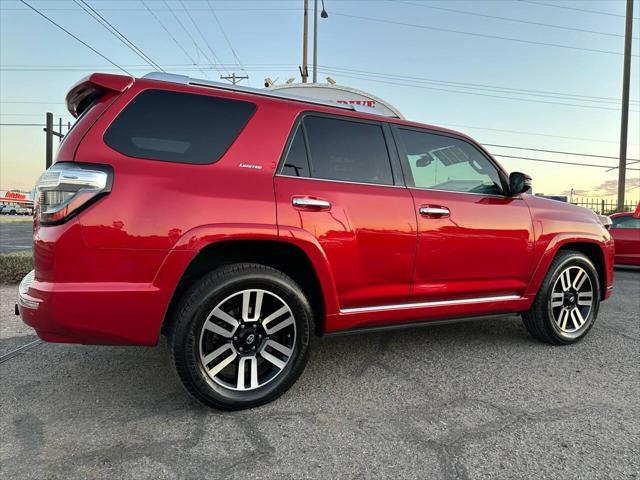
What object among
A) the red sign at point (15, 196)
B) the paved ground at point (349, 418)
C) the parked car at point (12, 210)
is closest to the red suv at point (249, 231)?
Answer: the paved ground at point (349, 418)

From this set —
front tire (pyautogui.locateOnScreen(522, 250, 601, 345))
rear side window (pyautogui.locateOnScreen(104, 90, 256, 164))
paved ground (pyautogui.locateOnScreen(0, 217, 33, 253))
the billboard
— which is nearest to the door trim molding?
front tire (pyautogui.locateOnScreen(522, 250, 601, 345))

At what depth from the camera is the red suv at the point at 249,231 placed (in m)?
2.21

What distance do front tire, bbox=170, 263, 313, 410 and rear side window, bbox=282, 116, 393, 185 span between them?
767mm

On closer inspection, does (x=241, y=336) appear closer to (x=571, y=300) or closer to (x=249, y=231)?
(x=249, y=231)

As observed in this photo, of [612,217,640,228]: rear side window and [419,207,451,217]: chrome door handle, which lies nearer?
[419,207,451,217]: chrome door handle

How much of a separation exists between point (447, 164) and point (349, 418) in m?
2.11

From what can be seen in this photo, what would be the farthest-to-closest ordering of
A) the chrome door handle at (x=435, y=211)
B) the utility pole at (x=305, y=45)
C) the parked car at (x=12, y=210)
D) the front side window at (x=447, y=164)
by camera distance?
the parked car at (x=12, y=210)
the utility pole at (x=305, y=45)
the front side window at (x=447, y=164)
the chrome door handle at (x=435, y=211)

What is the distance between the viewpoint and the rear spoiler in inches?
Result: 92.6

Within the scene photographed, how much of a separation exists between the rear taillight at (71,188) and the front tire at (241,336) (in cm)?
71

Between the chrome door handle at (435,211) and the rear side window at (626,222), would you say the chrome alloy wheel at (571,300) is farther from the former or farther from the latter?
the rear side window at (626,222)

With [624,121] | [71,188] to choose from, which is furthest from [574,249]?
[624,121]

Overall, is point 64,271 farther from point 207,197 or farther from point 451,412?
point 451,412

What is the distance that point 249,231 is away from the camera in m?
2.44

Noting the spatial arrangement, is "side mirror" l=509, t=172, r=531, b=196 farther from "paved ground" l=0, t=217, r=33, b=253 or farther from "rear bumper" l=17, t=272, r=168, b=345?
"paved ground" l=0, t=217, r=33, b=253
